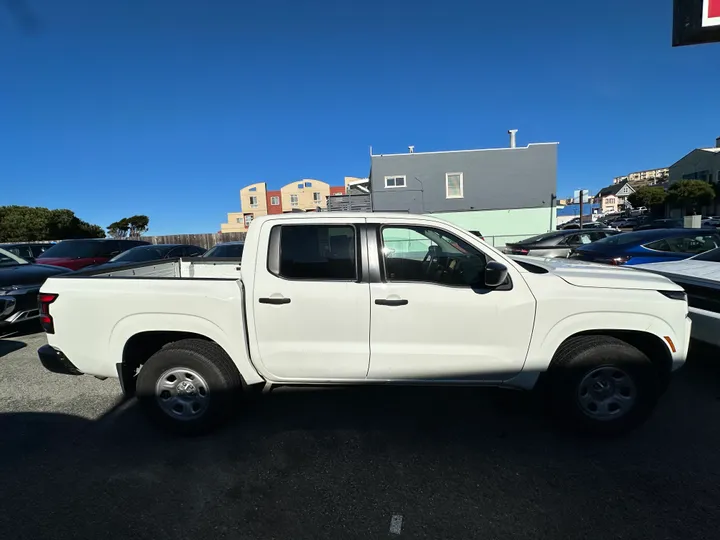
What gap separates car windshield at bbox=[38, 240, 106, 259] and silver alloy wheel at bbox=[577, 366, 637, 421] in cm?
1166

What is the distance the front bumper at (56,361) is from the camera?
3163 mm

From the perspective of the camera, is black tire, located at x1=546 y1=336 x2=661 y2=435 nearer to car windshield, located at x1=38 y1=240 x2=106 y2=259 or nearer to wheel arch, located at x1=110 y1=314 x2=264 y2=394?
wheel arch, located at x1=110 y1=314 x2=264 y2=394

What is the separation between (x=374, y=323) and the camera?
2.91 meters

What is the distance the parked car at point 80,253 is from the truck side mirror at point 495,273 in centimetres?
1047

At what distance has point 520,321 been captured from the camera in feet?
9.41

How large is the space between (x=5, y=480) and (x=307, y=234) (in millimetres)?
2855

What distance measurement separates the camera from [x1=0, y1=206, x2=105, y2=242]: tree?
101 feet

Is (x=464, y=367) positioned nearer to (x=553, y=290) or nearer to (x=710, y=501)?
(x=553, y=290)

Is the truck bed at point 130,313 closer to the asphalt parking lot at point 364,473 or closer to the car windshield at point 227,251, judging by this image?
the asphalt parking lot at point 364,473

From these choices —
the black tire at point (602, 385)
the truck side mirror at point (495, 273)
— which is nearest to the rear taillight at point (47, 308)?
the truck side mirror at point (495, 273)

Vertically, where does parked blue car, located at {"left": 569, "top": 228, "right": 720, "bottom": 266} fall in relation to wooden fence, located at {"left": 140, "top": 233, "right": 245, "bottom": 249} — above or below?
below

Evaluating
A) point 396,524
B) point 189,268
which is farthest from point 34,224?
point 396,524

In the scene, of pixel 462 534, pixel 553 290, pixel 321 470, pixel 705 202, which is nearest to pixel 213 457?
pixel 321 470

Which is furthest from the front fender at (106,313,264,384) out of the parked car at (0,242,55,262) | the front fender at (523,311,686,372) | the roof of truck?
the parked car at (0,242,55,262)
